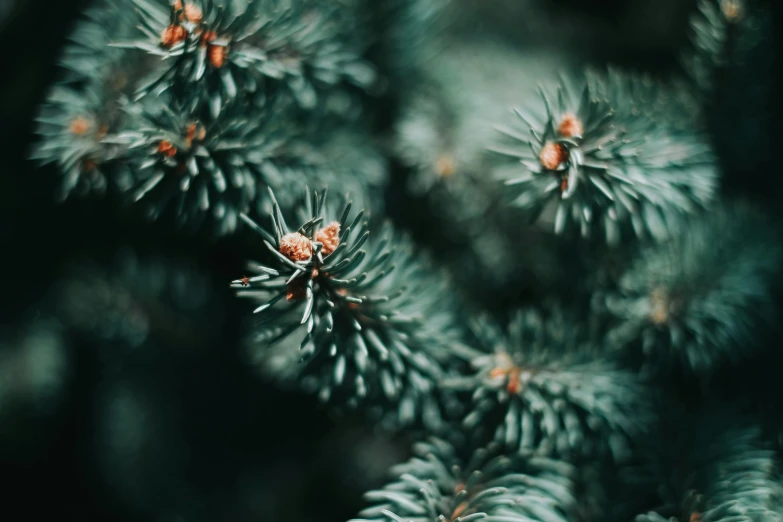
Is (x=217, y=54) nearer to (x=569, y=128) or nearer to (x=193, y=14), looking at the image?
(x=193, y=14)

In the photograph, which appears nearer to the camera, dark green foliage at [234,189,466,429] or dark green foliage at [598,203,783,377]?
dark green foliage at [234,189,466,429]

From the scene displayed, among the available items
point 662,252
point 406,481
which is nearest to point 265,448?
point 406,481

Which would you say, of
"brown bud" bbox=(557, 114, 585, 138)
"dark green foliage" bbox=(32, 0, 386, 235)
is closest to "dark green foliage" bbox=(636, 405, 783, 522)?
"brown bud" bbox=(557, 114, 585, 138)

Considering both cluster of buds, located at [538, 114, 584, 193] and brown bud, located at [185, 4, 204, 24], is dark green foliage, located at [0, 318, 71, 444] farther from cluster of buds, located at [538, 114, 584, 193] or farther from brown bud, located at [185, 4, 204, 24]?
cluster of buds, located at [538, 114, 584, 193]

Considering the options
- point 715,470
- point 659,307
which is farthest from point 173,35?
point 715,470

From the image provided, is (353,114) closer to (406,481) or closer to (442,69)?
(442,69)

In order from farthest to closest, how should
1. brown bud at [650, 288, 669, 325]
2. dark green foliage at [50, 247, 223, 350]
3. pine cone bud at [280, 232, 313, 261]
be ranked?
dark green foliage at [50, 247, 223, 350] → brown bud at [650, 288, 669, 325] → pine cone bud at [280, 232, 313, 261]

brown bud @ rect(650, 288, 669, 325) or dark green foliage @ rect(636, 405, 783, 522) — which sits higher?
brown bud @ rect(650, 288, 669, 325)
